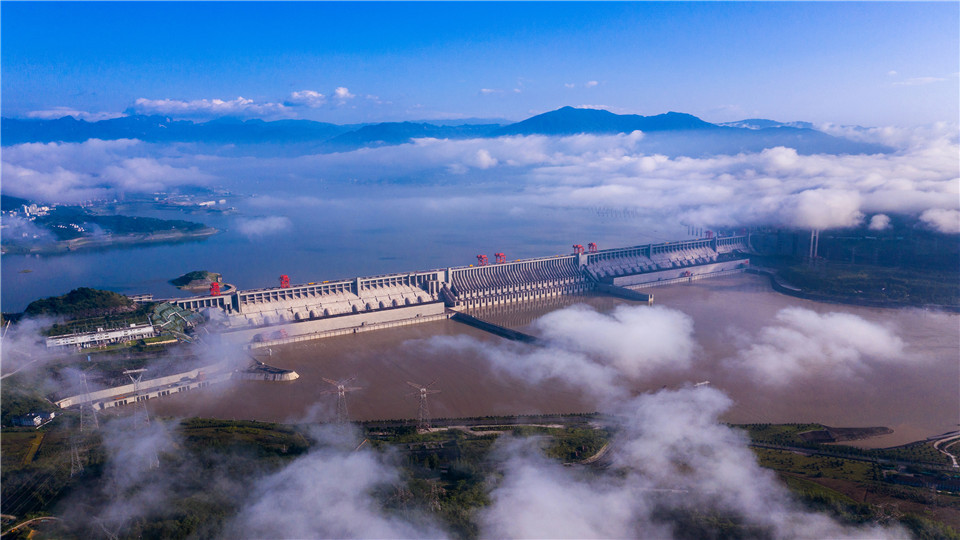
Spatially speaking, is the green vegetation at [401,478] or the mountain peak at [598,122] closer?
the green vegetation at [401,478]

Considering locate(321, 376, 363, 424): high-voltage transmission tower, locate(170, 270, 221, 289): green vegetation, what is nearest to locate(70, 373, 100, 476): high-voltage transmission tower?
locate(321, 376, 363, 424): high-voltage transmission tower

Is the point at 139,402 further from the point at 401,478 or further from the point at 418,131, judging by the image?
the point at 418,131

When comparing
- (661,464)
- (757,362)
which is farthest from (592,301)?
(661,464)

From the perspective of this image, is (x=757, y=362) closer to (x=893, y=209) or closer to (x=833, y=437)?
(x=833, y=437)

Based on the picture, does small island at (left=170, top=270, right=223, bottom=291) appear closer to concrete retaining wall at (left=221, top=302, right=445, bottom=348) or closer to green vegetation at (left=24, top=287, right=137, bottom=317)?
green vegetation at (left=24, top=287, right=137, bottom=317)

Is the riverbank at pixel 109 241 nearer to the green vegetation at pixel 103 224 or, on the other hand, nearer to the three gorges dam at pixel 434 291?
the green vegetation at pixel 103 224

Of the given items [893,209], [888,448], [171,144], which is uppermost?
[171,144]

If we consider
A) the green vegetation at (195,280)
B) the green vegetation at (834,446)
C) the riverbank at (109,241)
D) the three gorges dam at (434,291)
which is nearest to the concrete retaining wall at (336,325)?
the three gorges dam at (434,291)
